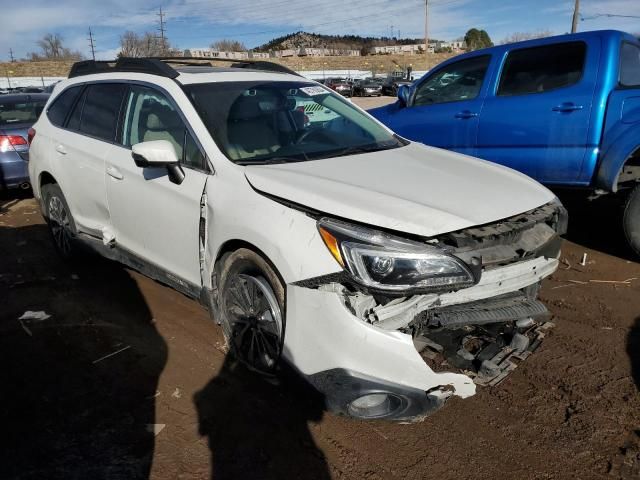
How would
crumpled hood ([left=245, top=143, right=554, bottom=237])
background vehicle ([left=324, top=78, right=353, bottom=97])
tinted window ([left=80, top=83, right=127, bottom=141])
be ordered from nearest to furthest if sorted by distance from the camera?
crumpled hood ([left=245, top=143, right=554, bottom=237]) → tinted window ([left=80, top=83, right=127, bottom=141]) → background vehicle ([left=324, top=78, right=353, bottom=97])

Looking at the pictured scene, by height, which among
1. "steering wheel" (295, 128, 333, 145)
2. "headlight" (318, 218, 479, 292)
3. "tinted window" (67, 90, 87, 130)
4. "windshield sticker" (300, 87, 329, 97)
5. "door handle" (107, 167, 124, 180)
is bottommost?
"headlight" (318, 218, 479, 292)

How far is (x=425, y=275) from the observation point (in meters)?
2.37

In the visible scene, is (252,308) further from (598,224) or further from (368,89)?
(368,89)

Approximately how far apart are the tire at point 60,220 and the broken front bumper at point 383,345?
308 centimetres

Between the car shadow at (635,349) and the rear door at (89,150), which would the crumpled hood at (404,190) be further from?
the rear door at (89,150)

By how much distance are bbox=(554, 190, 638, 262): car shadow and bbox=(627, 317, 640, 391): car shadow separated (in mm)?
1457

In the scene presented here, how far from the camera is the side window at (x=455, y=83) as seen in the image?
5.73m

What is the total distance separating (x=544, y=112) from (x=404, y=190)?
9.88ft

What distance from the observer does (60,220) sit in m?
5.01

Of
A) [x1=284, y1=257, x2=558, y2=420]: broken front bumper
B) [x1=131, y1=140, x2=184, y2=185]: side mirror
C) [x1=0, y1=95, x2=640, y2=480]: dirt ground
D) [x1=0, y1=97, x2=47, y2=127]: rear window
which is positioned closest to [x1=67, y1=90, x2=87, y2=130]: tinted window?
[x1=0, y1=95, x2=640, y2=480]: dirt ground

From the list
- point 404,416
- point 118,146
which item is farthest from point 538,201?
point 118,146

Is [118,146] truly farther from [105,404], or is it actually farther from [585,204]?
[585,204]

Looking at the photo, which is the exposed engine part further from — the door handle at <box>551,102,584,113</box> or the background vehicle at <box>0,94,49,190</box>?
the background vehicle at <box>0,94,49,190</box>

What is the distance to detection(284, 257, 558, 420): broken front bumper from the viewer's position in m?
2.36
